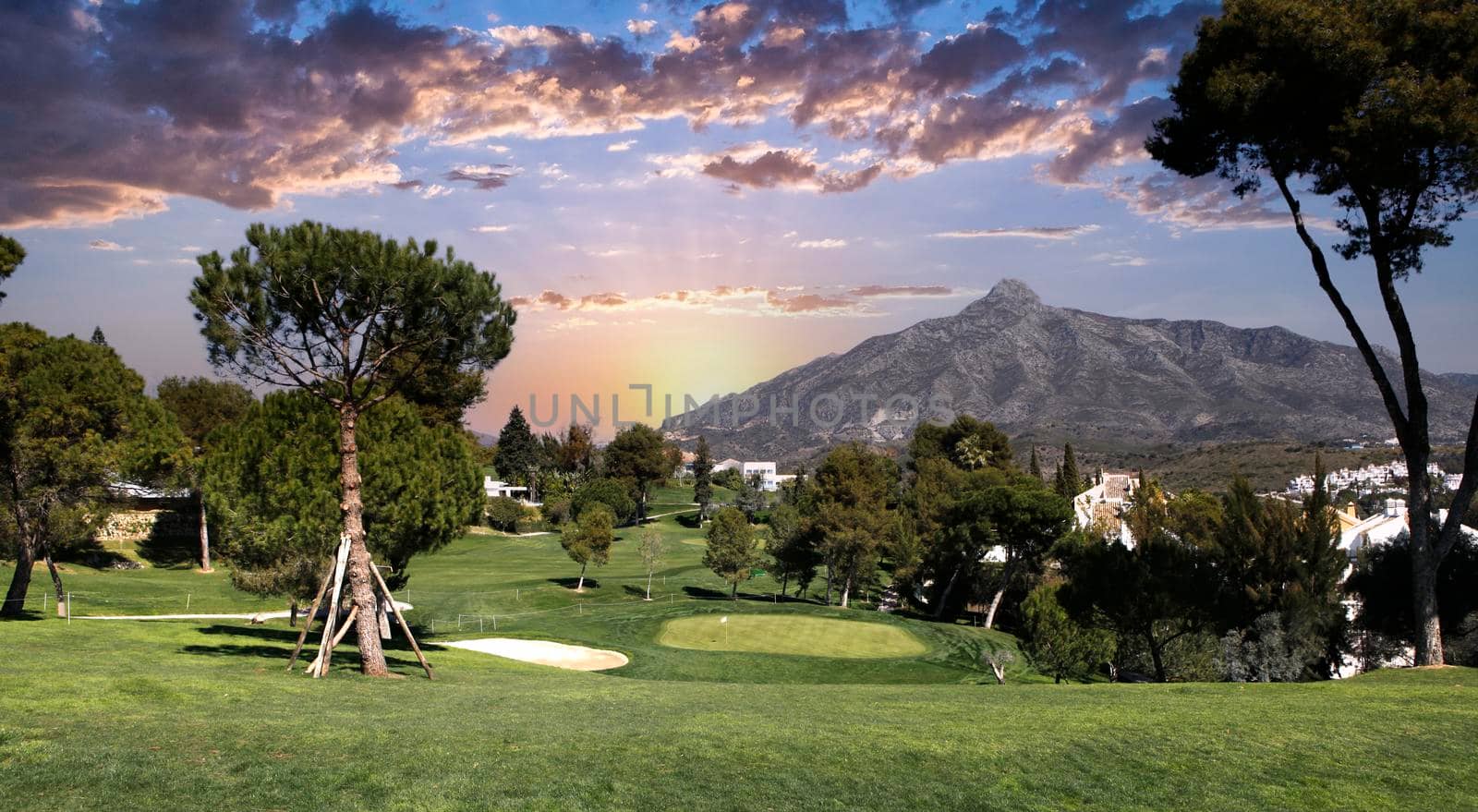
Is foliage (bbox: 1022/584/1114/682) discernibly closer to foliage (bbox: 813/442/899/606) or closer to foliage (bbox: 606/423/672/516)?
foliage (bbox: 813/442/899/606)

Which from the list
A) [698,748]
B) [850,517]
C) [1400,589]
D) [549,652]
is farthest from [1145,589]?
[850,517]

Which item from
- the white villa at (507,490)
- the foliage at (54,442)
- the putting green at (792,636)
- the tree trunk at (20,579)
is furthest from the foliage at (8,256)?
the white villa at (507,490)

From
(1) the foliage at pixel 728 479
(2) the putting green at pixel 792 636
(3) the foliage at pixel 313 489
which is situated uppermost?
(3) the foliage at pixel 313 489

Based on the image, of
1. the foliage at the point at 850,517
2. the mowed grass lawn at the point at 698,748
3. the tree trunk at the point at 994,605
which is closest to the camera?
the mowed grass lawn at the point at 698,748

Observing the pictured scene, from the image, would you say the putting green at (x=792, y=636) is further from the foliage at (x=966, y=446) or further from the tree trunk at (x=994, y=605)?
the foliage at (x=966, y=446)

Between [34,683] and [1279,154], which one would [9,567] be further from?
[1279,154]

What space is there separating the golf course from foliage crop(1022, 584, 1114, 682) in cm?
1414

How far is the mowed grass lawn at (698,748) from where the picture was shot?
9406 millimetres

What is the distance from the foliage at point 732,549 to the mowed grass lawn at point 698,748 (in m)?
43.4

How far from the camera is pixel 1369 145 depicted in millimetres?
20234

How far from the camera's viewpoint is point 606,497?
349 feet

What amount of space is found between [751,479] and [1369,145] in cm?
14839

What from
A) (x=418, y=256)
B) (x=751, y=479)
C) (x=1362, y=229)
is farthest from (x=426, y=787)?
(x=751, y=479)

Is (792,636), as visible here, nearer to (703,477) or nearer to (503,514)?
(503,514)
